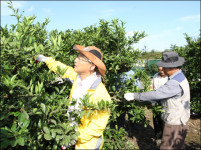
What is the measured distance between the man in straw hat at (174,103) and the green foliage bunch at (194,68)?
3.62 m

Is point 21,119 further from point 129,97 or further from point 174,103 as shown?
point 174,103

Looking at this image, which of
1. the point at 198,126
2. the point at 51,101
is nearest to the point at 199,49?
the point at 198,126

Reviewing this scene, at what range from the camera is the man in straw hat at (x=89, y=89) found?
1966mm

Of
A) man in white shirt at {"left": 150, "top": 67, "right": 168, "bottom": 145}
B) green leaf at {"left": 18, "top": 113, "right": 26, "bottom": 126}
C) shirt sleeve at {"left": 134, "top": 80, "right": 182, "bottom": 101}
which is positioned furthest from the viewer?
man in white shirt at {"left": 150, "top": 67, "right": 168, "bottom": 145}

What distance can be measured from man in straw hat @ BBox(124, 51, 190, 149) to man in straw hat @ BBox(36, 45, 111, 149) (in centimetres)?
139

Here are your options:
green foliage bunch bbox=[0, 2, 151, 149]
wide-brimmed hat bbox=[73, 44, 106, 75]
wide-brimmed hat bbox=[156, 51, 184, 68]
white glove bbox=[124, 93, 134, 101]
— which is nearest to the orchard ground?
wide-brimmed hat bbox=[156, 51, 184, 68]

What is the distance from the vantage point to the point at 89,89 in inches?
81.4

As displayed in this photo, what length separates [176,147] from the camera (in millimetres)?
3414

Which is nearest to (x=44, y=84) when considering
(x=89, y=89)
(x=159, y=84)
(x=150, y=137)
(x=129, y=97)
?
(x=89, y=89)

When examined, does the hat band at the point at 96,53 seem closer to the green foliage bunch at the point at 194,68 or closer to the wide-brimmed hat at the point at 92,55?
the wide-brimmed hat at the point at 92,55

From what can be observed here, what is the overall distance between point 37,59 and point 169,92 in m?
2.19

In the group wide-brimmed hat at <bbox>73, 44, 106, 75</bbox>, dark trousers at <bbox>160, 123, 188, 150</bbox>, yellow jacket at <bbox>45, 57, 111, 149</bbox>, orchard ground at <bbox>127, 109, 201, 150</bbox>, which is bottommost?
orchard ground at <bbox>127, 109, 201, 150</bbox>

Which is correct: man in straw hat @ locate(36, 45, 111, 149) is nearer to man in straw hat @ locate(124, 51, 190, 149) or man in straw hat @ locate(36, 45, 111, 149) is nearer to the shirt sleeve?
the shirt sleeve

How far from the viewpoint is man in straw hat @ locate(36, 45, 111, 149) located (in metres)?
1.97
